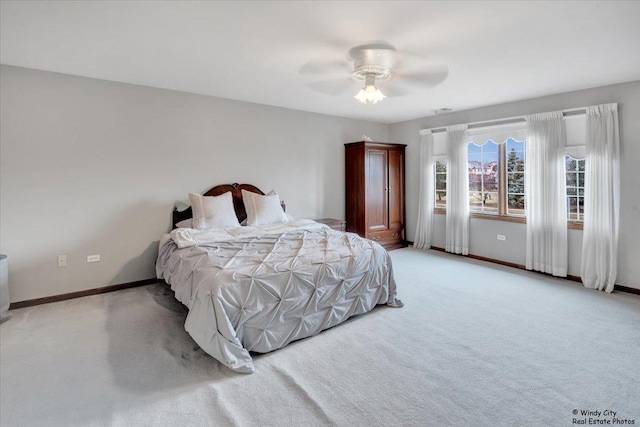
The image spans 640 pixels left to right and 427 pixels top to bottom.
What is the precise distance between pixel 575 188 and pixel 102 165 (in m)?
5.72

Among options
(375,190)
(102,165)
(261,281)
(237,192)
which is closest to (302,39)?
(261,281)

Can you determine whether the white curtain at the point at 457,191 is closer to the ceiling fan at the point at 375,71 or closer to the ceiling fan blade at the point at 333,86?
the ceiling fan at the point at 375,71

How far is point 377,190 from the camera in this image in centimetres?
555

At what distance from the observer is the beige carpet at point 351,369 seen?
5.82ft

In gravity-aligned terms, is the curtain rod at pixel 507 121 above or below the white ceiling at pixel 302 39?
below

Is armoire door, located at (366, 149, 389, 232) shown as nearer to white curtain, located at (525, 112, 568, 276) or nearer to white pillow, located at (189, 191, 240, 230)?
white curtain, located at (525, 112, 568, 276)

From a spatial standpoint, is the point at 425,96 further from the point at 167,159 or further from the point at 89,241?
the point at 89,241

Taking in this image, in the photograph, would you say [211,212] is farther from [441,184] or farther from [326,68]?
[441,184]

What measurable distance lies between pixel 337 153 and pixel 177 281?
11.7 ft

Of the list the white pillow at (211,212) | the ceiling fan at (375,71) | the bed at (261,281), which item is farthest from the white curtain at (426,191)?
the white pillow at (211,212)

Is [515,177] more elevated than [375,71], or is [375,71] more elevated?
[375,71]

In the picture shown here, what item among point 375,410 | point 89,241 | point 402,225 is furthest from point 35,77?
point 402,225

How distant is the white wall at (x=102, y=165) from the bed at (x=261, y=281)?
0.50 metres

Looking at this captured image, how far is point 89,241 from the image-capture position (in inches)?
141
